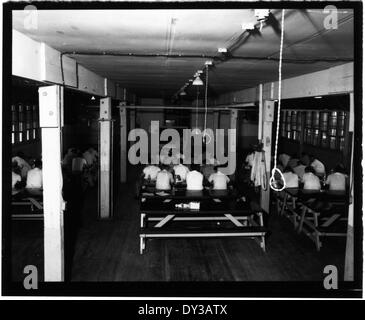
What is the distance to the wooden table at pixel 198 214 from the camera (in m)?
6.55

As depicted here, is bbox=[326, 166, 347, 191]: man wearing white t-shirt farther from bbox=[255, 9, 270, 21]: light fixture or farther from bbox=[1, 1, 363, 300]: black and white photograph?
bbox=[255, 9, 270, 21]: light fixture

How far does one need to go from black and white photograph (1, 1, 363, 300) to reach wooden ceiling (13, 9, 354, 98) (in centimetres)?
2

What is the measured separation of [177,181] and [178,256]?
11.1ft

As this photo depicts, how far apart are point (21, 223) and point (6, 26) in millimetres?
6115

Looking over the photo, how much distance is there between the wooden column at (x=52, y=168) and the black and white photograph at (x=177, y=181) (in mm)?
15

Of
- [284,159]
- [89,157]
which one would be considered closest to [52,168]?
[89,157]

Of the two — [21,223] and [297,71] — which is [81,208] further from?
[297,71]

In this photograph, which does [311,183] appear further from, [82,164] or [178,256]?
[82,164]

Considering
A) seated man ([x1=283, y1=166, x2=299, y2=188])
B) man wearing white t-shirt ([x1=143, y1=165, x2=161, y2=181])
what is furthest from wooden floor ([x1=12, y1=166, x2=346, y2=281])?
man wearing white t-shirt ([x1=143, y1=165, x2=161, y2=181])

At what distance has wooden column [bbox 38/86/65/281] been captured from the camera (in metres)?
4.91

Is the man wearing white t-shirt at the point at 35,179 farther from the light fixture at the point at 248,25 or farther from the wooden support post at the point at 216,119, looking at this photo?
the wooden support post at the point at 216,119

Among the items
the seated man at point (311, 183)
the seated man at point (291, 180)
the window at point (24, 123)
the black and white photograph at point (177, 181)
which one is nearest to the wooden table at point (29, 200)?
the black and white photograph at point (177, 181)
